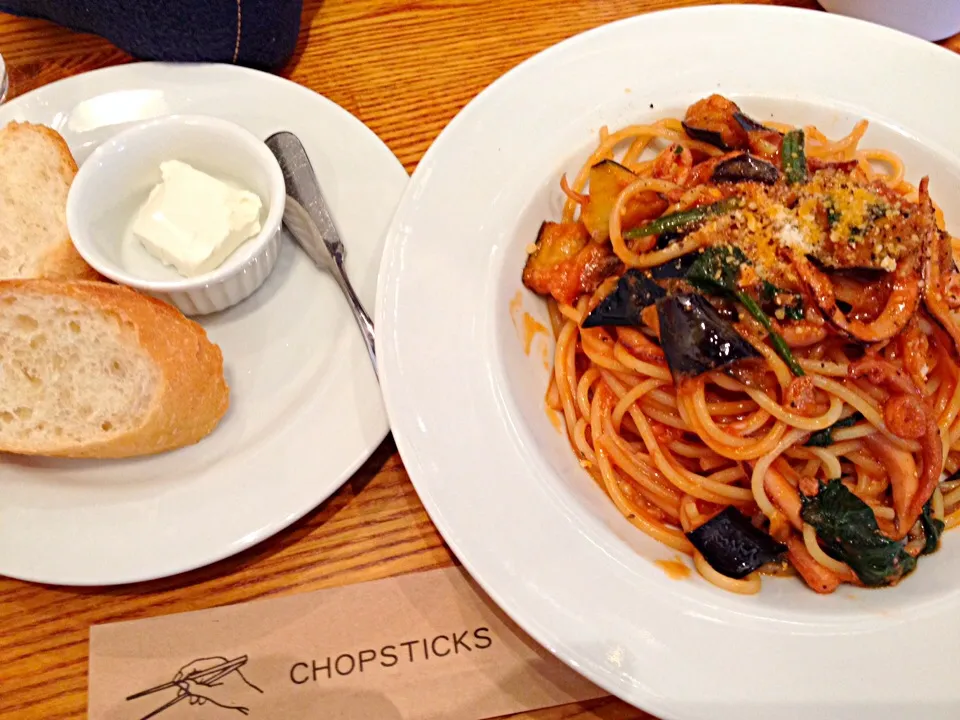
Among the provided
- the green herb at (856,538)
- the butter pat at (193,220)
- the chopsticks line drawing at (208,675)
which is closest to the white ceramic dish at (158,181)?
the butter pat at (193,220)

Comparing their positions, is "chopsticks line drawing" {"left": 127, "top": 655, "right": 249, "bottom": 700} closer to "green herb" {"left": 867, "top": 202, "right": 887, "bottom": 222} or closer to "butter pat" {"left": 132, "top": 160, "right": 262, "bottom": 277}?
"butter pat" {"left": 132, "top": 160, "right": 262, "bottom": 277}

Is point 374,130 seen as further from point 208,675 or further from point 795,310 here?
point 208,675

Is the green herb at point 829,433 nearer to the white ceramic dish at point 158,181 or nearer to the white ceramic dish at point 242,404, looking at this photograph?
the white ceramic dish at point 242,404

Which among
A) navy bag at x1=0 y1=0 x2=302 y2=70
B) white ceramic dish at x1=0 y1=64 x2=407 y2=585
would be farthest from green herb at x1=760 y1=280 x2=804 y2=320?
navy bag at x1=0 y1=0 x2=302 y2=70

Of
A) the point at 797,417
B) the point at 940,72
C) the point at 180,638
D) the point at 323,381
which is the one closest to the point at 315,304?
the point at 323,381

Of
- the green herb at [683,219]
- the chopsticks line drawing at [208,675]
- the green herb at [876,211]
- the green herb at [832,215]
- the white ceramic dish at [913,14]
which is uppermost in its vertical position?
the white ceramic dish at [913,14]

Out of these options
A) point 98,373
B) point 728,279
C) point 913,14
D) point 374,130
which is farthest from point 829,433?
point 98,373
